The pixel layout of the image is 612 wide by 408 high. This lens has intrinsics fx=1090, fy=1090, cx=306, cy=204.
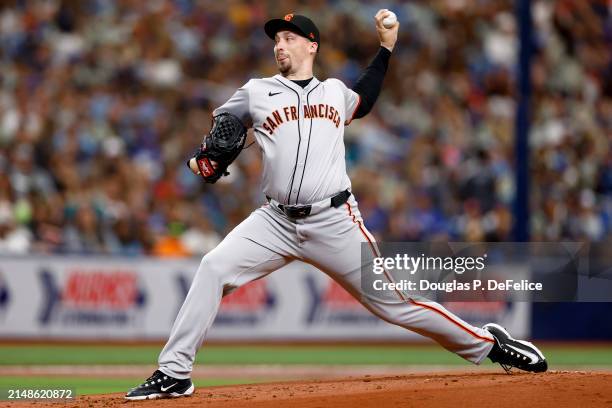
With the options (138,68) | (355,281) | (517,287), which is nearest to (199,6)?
(138,68)

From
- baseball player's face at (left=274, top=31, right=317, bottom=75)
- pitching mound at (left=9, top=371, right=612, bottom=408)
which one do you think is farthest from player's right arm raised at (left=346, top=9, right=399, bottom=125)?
pitching mound at (left=9, top=371, right=612, bottom=408)

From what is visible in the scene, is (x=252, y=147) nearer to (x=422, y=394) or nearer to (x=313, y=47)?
(x=313, y=47)

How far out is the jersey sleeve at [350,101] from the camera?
6273mm

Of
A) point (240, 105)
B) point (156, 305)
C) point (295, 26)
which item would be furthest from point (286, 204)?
point (156, 305)

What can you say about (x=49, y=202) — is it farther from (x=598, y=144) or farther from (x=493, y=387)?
(x=493, y=387)

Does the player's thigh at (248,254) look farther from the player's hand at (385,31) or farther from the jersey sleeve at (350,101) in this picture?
the player's hand at (385,31)

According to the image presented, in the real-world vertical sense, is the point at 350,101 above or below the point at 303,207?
above

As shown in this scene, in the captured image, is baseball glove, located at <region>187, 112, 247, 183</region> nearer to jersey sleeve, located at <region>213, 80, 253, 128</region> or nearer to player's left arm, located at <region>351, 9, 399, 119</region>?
jersey sleeve, located at <region>213, 80, 253, 128</region>

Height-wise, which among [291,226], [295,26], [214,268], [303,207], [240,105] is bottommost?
[214,268]

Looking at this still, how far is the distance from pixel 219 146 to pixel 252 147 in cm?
879

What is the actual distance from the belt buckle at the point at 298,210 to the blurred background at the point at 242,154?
6384 millimetres

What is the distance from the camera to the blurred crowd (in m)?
13.5

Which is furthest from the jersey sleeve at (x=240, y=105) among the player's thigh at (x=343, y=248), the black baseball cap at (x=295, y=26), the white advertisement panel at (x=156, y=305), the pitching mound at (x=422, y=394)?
the white advertisement panel at (x=156, y=305)

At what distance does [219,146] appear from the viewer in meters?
6.00
